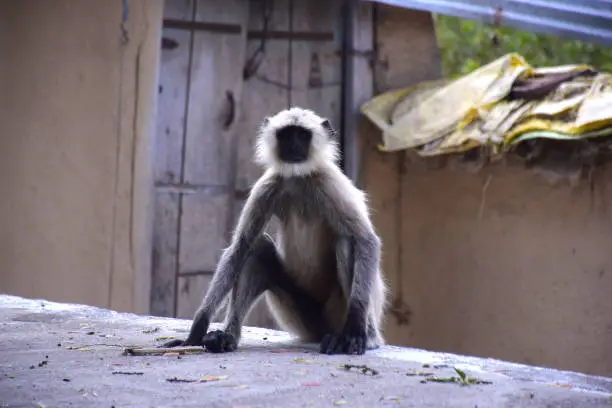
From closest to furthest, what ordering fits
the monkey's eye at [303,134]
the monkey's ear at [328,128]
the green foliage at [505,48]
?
1. the monkey's eye at [303,134]
2. the monkey's ear at [328,128]
3. the green foliage at [505,48]

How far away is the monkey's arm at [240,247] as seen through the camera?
15.5ft

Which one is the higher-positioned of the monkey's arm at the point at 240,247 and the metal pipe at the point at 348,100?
the metal pipe at the point at 348,100

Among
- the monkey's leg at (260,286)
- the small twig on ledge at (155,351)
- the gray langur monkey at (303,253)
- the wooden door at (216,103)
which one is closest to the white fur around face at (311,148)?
the gray langur monkey at (303,253)

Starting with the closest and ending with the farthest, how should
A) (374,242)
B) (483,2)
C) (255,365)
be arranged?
(255,365) < (374,242) < (483,2)

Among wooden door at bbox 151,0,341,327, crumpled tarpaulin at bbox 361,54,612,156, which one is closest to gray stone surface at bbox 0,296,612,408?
crumpled tarpaulin at bbox 361,54,612,156

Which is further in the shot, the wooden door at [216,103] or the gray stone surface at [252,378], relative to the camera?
the wooden door at [216,103]

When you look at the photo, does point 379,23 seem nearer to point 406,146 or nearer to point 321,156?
point 406,146

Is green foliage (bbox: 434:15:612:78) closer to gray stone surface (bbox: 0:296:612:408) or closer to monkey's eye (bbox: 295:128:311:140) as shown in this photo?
monkey's eye (bbox: 295:128:311:140)

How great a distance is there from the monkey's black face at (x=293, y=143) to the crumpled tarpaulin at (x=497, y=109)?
2.14 meters

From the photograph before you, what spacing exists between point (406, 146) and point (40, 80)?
9.05 feet

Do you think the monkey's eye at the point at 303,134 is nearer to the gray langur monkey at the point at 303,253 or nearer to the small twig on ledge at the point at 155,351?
the gray langur monkey at the point at 303,253

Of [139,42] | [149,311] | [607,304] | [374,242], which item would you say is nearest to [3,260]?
[149,311]

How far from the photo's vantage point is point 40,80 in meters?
7.23

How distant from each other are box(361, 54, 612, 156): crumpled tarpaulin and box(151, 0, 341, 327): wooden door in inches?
27.0
